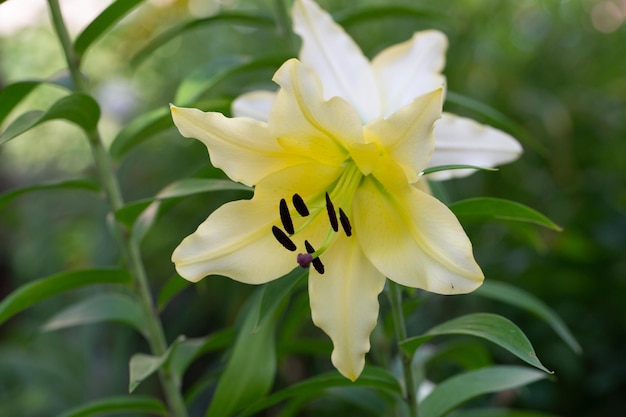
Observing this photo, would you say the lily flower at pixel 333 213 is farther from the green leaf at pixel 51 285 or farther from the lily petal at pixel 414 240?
the green leaf at pixel 51 285

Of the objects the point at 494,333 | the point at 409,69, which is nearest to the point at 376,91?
the point at 409,69

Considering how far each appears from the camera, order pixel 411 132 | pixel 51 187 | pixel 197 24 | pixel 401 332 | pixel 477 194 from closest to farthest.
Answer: pixel 411 132 → pixel 401 332 → pixel 51 187 → pixel 197 24 → pixel 477 194

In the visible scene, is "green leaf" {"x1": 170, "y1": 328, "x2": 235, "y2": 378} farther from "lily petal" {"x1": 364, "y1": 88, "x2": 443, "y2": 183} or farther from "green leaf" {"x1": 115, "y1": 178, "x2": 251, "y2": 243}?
"lily petal" {"x1": 364, "y1": 88, "x2": 443, "y2": 183}

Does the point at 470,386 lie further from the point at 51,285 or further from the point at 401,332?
the point at 51,285

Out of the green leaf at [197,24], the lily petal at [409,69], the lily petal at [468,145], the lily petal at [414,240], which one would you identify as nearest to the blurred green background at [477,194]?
the green leaf at [197,24]

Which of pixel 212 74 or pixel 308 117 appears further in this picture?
pixel 212 74

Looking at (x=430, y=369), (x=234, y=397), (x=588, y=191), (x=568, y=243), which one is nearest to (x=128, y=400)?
(x=234, y=397)

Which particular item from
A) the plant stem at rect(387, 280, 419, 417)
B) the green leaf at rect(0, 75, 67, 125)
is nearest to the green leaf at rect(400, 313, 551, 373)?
the plant stem at rect(387, 280, 419, 417)
